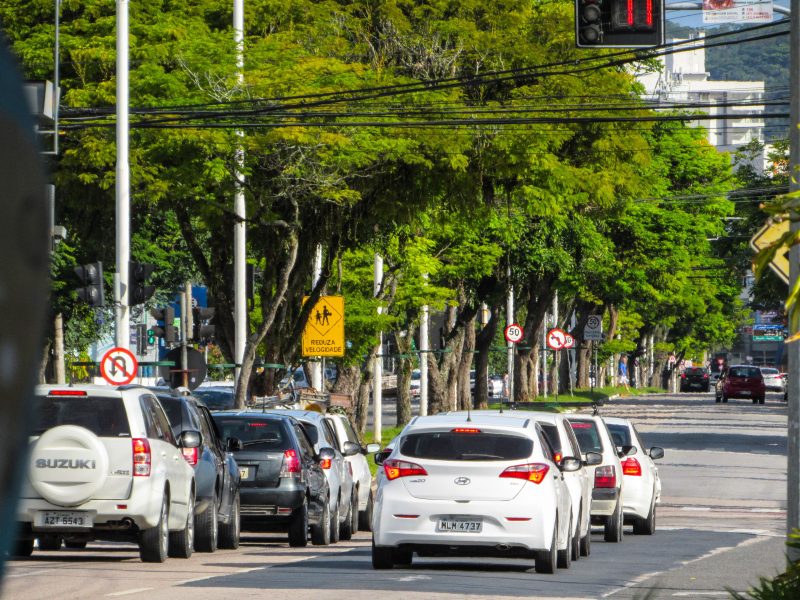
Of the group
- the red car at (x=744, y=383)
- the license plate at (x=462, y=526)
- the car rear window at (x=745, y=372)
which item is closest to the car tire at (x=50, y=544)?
the license plate at (x=462, y=526)

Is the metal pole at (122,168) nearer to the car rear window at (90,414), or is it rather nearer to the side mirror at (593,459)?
the side mirror at (593,459)

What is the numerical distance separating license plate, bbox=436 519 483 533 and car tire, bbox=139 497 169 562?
314 centimetres

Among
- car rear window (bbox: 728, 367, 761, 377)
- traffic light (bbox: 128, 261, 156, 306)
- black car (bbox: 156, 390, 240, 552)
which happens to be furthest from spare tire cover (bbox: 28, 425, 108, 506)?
car rear window (bbox: 728, 367, 761, 377)

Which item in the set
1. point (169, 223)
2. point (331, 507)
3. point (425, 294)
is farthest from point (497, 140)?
point (169, 223)

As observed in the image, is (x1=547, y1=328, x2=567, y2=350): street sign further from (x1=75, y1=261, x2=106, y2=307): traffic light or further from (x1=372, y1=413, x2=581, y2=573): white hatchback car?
(x1=372, y1=413, x2=581, y2=573): white hatchback car

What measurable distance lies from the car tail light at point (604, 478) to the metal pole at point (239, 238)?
10685mm

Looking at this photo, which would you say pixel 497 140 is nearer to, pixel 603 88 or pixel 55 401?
pixel 603 88

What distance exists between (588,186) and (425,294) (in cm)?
713

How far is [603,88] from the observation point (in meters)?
39.5

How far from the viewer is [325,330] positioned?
3391 cm

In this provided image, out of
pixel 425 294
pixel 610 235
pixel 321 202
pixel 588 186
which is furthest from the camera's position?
pixel 610 235

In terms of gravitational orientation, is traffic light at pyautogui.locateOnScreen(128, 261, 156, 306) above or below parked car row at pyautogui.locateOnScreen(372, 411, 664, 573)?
above

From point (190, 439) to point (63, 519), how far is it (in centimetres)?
233

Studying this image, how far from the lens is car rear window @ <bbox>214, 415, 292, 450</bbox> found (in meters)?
20.5
